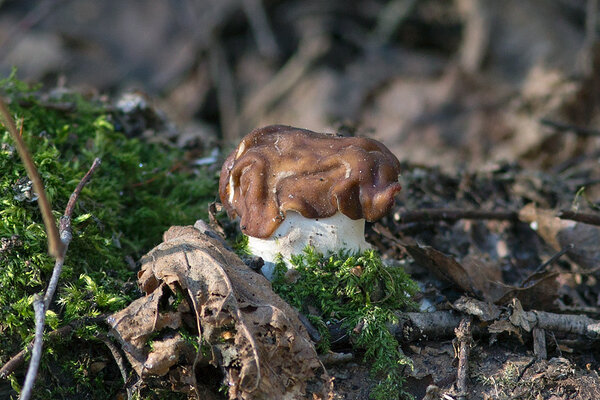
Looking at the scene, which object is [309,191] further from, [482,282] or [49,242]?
[482,282]

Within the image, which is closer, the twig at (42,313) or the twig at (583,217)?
the twig at (42,313)

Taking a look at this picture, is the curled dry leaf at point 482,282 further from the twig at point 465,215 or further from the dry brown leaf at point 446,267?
the twig at point 465,215

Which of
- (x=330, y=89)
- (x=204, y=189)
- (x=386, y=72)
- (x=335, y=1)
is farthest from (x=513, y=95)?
(x=204, y=189)

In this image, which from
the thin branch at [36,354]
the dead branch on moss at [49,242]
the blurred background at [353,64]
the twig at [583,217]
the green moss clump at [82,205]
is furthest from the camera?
the blurred background at [353,64]

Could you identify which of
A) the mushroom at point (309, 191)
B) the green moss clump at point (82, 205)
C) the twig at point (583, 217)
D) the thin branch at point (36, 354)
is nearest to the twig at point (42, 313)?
the thin branch at point (36, 354)

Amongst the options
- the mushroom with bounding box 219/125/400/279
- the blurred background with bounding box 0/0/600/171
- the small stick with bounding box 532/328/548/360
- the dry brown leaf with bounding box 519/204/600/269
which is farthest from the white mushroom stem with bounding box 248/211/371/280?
the blurred background with bounding box 0/0/600/171

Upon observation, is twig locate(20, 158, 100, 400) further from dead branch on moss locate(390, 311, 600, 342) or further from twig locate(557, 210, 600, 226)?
twig locate(557, 210, 600, 226)

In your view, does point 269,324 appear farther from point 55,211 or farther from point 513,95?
point 513,95
